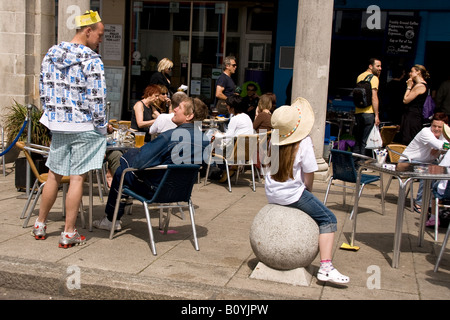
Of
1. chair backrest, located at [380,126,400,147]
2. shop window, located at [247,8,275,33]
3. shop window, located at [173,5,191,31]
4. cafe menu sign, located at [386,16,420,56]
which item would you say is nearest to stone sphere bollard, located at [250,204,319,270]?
chair backrest, located at [380,126,400,147]

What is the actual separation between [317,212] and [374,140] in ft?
18.8

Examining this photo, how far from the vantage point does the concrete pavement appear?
14.9ft

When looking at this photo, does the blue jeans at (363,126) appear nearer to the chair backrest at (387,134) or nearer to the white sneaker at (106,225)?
the chair backrest at (387,134)

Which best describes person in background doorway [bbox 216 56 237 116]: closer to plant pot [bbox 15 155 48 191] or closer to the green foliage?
the green foliage

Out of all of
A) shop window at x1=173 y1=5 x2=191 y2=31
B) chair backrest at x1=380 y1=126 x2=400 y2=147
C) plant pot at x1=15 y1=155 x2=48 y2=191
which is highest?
shop window at x1=173 y1=5 x2=191 y2=31

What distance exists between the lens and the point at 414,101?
33.0ft

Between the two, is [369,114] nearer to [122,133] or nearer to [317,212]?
[122,133]

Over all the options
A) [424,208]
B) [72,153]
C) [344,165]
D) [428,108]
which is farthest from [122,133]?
[428,108]

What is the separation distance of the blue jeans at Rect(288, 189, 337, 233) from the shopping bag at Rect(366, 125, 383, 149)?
5632 millimetres

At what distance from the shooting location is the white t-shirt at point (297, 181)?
473cm

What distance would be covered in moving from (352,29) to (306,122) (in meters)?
8.05

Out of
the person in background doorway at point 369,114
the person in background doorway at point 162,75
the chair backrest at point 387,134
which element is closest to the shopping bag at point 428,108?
the person in background doorway at point 369,114

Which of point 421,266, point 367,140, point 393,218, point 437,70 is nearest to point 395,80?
point 437,70

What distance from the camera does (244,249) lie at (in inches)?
223
